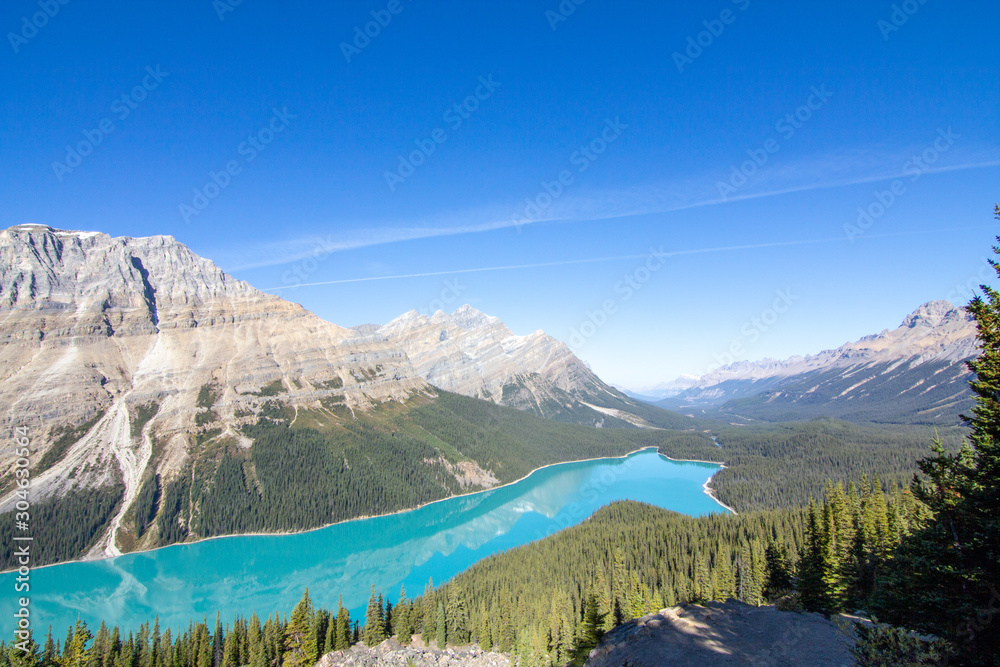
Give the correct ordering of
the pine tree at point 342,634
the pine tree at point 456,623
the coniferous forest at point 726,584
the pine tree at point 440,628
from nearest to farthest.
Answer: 1. the coniferous forest at point 726,584
2. the pine tree at point 342,634
3. the pine tree at point 440,628
4. the pine tree at point 456,623

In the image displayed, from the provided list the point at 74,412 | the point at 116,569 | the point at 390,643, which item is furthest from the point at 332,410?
the point at 390,643

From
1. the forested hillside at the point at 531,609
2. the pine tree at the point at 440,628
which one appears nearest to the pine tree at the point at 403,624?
the forested hillside at the point at 531,609

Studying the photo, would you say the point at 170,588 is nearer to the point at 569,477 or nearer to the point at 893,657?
the point at 893,657

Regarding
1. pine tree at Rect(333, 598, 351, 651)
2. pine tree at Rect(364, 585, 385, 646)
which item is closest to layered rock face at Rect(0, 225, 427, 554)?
pine tree at Rect(333, 598, 351, 651)

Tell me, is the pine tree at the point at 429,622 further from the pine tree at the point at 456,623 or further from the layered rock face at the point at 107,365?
the layered rock face at the point at 107,365

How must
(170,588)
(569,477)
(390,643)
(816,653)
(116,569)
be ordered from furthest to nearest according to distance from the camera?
(569,477) → (116,569) → (170,588) → (390,643) → (816,653)

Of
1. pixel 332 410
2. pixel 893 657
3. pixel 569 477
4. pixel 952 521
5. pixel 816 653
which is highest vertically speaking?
pixel 332 410

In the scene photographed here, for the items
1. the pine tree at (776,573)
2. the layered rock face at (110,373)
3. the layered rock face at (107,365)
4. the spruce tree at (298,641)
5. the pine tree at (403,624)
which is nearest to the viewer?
the spruce tree at (298,641)
